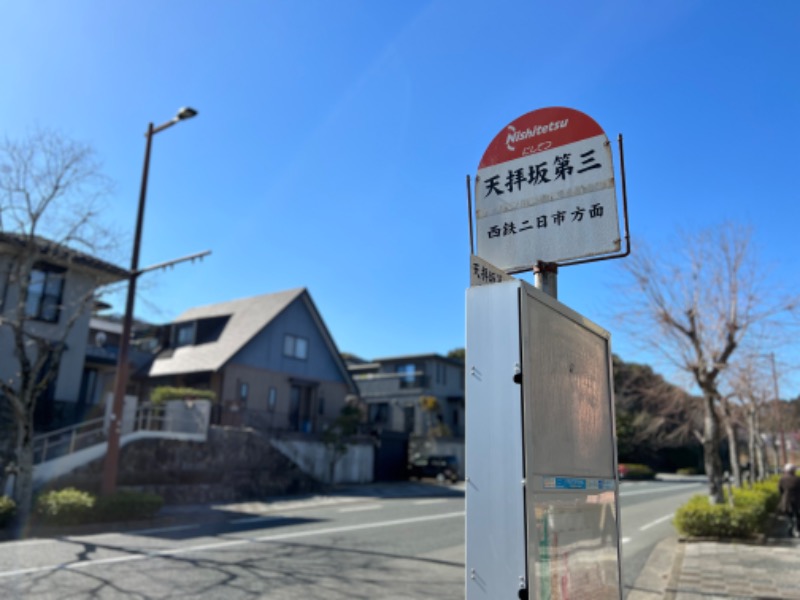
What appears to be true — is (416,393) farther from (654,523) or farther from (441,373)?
(654,523)

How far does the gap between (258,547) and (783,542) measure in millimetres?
10332

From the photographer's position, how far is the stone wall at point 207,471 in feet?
64.1

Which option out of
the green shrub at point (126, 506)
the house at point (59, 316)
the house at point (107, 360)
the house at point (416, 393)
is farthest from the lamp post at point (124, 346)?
the house at point (416, 393)

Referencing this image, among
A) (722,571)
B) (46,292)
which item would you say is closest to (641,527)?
(722,571)

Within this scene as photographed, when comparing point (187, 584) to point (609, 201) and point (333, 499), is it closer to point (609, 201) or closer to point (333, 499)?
point (609, 201)

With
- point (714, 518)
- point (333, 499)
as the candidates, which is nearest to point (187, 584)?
point (714, 518)

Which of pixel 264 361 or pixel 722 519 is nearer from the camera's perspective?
pixel 722 519

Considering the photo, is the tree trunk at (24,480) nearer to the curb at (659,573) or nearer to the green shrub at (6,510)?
the green shrub at (6,510)

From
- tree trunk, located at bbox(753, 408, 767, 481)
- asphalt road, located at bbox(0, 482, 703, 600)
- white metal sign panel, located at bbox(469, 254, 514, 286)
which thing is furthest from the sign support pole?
tree trunk, located at bbox(753, 408, 767, 481)

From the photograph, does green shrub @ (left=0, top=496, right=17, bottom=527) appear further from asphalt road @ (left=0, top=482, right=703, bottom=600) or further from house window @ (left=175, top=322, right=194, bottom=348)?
house window @ (left=175, top=322, right=194, bottom=348)

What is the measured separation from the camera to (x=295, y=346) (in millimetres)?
33719

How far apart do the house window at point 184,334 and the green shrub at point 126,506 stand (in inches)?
770

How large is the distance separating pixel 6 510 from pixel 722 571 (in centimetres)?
1290

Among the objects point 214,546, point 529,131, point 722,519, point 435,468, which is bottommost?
point 214,546
